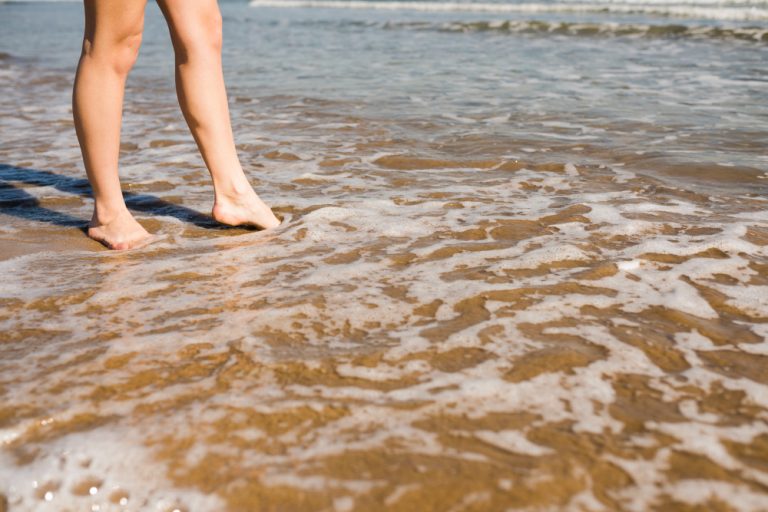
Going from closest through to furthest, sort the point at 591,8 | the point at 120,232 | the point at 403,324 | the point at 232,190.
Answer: the point at 403,324
the point at 120,232
the point at 232,190
the point at 591,8

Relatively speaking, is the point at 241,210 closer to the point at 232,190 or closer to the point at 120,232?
the point at 232,190

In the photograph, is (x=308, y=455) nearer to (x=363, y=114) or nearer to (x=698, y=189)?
(x=698, y=189)

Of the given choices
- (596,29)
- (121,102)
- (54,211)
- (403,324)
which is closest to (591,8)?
(596,29)

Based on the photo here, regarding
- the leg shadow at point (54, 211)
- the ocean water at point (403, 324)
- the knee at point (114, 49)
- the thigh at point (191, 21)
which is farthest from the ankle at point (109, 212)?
the thigh at point (191, 21)

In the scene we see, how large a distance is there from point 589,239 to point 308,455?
4.96ft

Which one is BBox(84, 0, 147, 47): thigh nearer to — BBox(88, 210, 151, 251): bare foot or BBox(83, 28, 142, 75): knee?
BBox(83, 28, 142, 75): knee

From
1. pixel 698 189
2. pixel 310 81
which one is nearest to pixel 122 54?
pixel 698 189

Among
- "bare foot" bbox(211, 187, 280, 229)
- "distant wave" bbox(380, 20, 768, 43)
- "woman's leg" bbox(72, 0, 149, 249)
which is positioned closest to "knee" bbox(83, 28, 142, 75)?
"woman's leg" bbox(72, 0, 149, 249)

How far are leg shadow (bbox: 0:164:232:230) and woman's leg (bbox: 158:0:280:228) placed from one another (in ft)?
0.45

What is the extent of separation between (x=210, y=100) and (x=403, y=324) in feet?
4.03

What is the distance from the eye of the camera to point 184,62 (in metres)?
2.60

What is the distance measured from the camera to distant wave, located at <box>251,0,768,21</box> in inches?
555

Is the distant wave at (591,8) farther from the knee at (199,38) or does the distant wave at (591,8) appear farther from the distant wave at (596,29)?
the knee at (199,38)

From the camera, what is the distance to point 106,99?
2.45 metres
